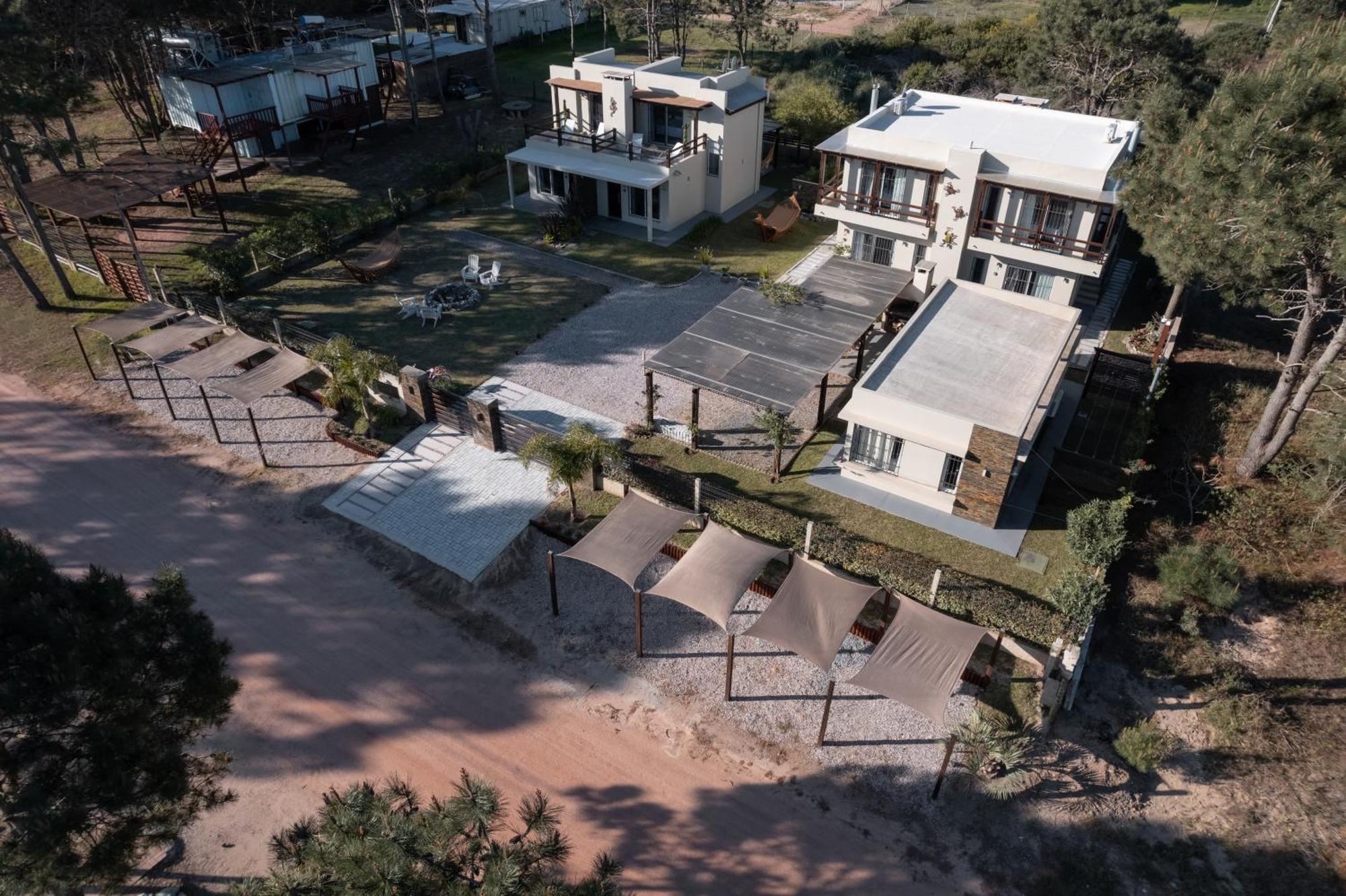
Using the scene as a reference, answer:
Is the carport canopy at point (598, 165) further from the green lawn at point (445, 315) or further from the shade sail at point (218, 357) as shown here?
the shade sail at point (218, 357)

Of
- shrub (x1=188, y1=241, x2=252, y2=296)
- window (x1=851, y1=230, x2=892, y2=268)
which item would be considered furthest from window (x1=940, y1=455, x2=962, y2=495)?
shrub (x1=188, y1=241, x2=252, y2=296)

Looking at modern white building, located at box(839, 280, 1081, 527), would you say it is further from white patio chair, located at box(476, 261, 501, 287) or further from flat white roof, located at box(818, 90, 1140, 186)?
white patio chair, located at box(476, 261, 501, 287)

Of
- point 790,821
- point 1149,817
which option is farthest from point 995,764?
point 790,821

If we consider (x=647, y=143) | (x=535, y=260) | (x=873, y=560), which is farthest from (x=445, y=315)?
(x=873, y=560)

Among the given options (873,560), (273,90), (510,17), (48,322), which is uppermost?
(510,17)

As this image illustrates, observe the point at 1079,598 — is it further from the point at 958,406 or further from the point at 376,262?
the point at 376,262

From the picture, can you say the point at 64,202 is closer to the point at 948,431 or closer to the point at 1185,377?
the point at 948,431
